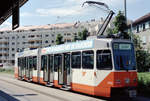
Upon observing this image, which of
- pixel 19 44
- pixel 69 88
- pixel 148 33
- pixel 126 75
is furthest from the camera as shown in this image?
pixel 19 44

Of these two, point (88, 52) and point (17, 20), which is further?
point (88, 52)

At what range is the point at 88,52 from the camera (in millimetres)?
13125

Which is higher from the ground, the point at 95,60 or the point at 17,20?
the point at 17,20

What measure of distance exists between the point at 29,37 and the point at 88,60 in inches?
3518

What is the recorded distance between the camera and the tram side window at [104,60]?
11844mm

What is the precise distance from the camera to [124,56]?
39.6 feet

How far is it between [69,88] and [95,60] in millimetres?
3280

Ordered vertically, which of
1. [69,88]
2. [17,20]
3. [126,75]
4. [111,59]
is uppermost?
[17,20]

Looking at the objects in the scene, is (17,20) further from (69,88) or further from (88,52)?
(69,88)

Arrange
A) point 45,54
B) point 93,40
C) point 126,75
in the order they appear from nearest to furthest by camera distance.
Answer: point 126,75 → point 93,40 → point 45,54

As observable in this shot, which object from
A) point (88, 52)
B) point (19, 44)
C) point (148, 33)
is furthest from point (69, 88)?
point (19, 44)

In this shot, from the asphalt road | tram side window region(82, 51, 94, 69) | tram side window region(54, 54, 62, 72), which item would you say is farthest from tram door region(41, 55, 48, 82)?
tram side window region(82, 51, 94, 69)

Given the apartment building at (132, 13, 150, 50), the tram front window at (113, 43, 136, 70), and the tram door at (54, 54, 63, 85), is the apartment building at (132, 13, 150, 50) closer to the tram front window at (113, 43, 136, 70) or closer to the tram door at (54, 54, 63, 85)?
the tram door at (54, 54, 63, 85)

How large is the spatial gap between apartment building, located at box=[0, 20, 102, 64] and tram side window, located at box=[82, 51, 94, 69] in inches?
3059
